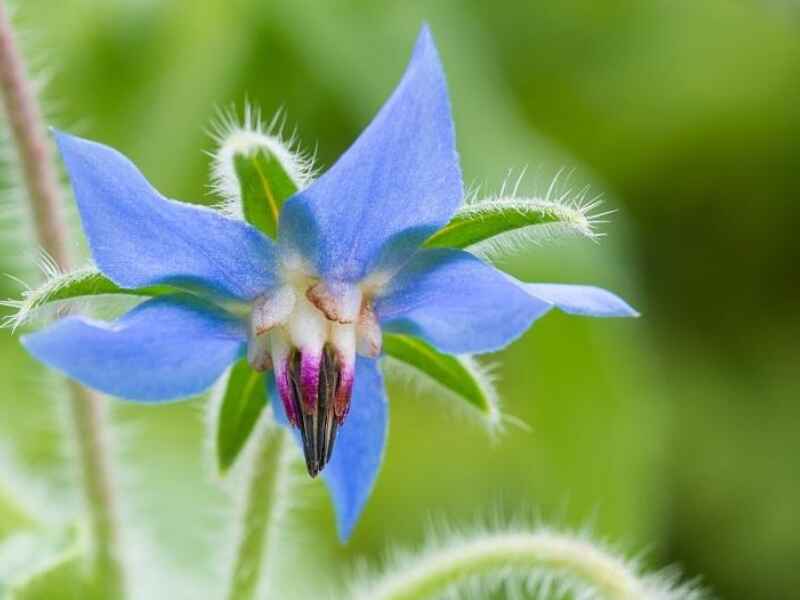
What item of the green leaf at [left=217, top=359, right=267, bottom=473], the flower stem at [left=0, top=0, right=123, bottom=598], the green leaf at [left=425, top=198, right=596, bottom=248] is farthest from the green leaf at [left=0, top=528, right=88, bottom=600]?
the green leaf at [left=425, top=198, right=596, bottom=248]

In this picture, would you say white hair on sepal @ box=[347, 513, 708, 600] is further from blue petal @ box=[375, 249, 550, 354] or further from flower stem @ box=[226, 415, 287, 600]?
blue petal @ box=[375, 249, 550, 354]

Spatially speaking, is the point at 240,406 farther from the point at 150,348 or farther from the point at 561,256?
the point at 561,256

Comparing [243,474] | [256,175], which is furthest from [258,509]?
[256,175]

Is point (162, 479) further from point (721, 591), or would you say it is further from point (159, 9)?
point (721, 591)

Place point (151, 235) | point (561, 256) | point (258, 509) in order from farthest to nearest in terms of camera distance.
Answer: point (561, 256) < point (258, 509) < point (151, 235)

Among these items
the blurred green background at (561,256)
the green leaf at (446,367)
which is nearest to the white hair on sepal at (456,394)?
the green leaf at (446,367)

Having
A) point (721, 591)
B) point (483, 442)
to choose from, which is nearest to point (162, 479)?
point (483, 442)
